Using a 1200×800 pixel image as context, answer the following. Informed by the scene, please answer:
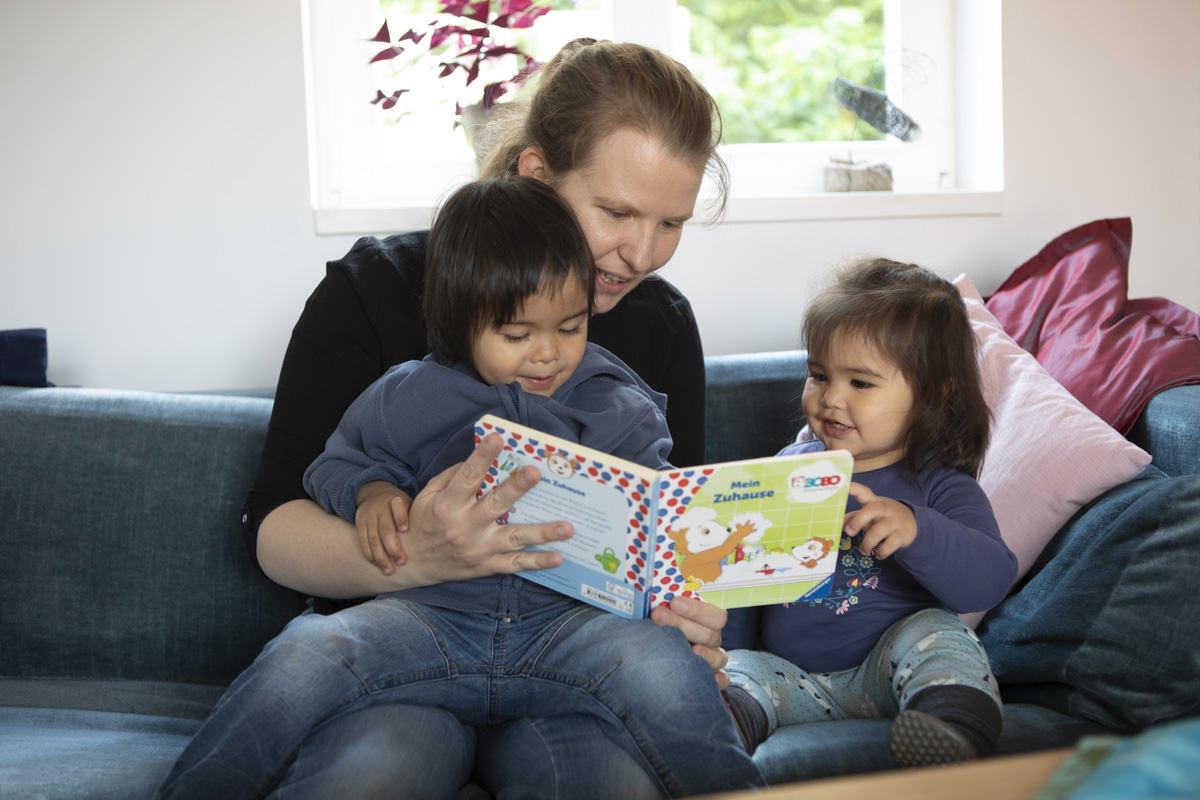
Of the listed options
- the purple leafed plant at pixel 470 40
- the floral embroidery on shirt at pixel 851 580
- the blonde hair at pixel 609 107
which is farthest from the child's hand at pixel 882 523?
the purple leafed plant at pixel 470 40

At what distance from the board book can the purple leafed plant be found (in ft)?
4.02

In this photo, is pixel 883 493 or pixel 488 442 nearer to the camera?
pixel 488 442

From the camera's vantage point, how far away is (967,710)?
1207 mm

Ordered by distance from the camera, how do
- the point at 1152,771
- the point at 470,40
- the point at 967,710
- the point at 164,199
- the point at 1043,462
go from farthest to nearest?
the point at 470,40, the point at 164,199, the point at 1043,462, the point at 967,710, the point at 1152,771

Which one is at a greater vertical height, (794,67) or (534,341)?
(794,67)

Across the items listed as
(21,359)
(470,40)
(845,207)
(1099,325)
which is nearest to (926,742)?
(1099,325)

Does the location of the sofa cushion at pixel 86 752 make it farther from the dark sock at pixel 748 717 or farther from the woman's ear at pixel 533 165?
the woman's ear at pixel 533 165

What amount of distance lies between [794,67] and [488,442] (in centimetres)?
182

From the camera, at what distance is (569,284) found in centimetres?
123

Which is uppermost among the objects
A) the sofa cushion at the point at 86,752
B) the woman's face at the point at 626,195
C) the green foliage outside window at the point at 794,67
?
the green foliage outside window at the point at 794,67

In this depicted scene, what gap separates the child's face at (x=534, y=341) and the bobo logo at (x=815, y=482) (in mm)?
349

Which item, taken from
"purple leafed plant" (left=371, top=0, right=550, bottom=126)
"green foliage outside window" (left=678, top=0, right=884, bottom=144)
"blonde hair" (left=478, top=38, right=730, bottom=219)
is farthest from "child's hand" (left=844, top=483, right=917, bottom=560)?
"green foliage outside window" (left=678, top=0, right=884, bottom=144)

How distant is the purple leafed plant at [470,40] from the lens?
81.0 inches

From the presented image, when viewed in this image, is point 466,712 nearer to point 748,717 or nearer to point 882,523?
point 748,717
